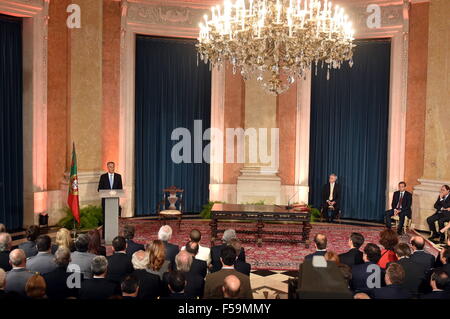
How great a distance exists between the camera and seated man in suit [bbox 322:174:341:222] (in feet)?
35.8

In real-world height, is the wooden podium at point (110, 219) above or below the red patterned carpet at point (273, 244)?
above

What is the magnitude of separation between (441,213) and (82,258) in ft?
22.2

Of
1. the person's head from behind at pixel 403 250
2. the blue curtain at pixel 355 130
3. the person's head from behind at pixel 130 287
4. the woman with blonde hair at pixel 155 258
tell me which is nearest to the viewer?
the person's head from behind at pixel 130 287

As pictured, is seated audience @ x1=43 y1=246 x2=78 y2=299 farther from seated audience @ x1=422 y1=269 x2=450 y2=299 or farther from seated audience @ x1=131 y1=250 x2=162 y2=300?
seated audience @ x1=422 y1=269 x2=450 y2=299

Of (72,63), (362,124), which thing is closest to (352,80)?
(362,124)

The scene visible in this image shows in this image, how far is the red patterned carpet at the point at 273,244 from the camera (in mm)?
7559

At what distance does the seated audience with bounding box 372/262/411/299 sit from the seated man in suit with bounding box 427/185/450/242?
5.62 meters

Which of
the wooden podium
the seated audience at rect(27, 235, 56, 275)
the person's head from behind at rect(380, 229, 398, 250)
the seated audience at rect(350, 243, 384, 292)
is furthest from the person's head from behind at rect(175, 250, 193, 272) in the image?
the wooden podium

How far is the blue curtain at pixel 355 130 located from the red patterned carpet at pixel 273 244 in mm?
1346

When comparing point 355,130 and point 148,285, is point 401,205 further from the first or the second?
point 148,285

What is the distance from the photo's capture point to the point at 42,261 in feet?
15.5


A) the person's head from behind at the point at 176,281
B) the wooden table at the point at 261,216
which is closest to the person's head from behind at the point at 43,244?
the person's head from behind at the point at 176,281

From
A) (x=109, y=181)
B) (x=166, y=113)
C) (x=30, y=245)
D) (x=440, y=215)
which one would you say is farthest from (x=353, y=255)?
(x=166, y=113)

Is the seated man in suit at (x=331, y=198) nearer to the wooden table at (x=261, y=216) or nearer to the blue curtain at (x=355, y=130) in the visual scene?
the blue curtain at (x=355, y=130)
